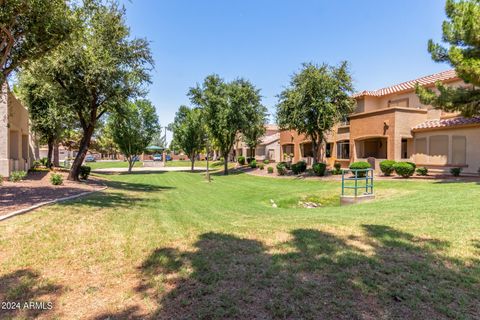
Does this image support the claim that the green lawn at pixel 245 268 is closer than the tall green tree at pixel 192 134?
Yes

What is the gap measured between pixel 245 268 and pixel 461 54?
16.7m

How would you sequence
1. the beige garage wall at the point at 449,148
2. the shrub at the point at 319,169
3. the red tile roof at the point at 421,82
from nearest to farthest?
the beige garage wall at the point at 449,148 → the red tile roof at the point at 421,82 → the shrub at the point at 319,169

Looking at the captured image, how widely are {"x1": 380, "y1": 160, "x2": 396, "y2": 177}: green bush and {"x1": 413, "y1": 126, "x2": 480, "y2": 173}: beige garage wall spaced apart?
3748mm

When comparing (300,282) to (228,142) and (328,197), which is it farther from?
(228,142)

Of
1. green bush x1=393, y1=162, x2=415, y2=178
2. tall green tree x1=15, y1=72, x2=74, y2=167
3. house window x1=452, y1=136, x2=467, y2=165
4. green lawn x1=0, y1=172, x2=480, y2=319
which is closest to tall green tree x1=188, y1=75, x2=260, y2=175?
tall green tree x1=15, y1=72, x2=74, y2=167

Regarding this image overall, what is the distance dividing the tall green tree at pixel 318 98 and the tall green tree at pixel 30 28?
19.3 meters

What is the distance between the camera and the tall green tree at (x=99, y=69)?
16.0 meters

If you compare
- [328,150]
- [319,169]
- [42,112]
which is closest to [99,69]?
[42,112]

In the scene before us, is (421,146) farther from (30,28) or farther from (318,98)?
(30,28)

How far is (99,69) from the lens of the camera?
1609 cm

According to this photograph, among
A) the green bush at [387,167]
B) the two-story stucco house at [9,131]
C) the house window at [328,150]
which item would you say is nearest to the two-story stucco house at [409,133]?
the house window at [328,150]

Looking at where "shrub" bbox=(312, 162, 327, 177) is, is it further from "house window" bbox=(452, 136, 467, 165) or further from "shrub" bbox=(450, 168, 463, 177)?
"house window" bbox=(452, 136, 467, 165)

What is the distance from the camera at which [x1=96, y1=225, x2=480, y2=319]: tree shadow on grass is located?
3.51 m

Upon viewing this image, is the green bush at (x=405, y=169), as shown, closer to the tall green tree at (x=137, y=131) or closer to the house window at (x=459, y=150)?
the house window at (x=459, y=150)
